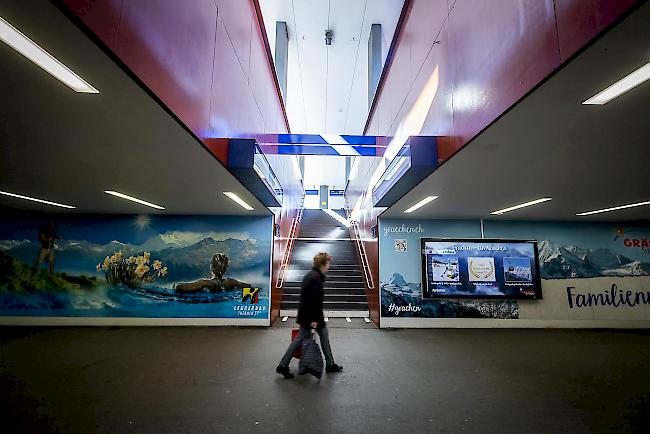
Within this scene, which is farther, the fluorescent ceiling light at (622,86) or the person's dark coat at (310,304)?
the person's dark coat at (310,304)

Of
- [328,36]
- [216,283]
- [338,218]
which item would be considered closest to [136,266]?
[216,283]

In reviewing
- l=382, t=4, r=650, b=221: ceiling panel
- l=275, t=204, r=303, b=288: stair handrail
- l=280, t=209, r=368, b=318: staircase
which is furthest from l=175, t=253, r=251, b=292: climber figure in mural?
l=382, t=4, r=650, b=221: ceiling panel

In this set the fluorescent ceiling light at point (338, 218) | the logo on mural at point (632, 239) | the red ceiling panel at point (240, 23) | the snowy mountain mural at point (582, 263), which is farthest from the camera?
the fluorescent ceiling light at point (338, 218)

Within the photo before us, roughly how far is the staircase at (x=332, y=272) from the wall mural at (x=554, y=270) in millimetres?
1396

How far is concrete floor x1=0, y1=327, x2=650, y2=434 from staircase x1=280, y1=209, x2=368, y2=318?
2182 millimetres

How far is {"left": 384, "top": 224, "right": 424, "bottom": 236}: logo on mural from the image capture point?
8172 mm

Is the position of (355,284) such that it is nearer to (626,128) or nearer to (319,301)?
(319,301)

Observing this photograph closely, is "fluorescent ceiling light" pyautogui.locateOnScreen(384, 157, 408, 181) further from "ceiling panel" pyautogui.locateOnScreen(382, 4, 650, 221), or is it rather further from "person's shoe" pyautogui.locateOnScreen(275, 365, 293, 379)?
"person's shoe" pyautogui.locateOnScreen(275, 365, 293, 379)

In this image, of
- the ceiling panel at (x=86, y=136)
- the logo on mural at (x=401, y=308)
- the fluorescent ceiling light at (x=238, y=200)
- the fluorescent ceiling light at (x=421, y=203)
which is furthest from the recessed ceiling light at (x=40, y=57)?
the logo on mural at (x=401, y=308)

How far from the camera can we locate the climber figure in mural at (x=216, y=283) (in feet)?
25.9

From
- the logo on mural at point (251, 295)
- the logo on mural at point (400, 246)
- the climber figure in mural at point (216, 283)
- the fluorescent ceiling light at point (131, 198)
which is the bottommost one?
the logo on mural at point (251, 295)

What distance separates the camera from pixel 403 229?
8.18m

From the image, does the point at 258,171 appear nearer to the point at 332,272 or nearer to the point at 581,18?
the point at 581,18

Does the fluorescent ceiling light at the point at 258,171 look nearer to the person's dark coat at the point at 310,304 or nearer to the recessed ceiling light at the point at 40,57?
the person's dark coat at the point at 310,304
